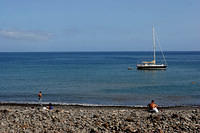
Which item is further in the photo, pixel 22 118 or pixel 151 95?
pixel 151 95

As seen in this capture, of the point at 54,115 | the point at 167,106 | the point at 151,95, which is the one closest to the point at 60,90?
the point at 151,95

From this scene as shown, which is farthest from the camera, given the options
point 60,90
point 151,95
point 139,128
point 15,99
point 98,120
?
point 60,90

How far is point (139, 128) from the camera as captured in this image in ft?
51.4

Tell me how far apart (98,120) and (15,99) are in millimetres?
20256

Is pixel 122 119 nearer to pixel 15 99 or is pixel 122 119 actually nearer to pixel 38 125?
pixel 38 125

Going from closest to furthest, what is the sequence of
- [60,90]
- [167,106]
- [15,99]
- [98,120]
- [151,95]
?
[98,120] → [167,106] → [15,99] → [151,95] → [60,90]

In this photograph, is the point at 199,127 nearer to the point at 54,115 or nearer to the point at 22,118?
the point at 54,115

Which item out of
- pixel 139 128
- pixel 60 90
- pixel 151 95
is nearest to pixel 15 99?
pixel 60 90

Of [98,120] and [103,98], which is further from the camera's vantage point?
[103,98]

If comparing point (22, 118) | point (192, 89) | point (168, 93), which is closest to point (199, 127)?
point (22, 118)

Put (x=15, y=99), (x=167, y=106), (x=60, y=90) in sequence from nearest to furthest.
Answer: (x=167, y=106) < (x=15, y=99) < (x=60, y=90)

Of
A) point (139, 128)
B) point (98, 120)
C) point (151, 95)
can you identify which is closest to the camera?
point (139, 128)

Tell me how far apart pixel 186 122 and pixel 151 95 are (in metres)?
20.6

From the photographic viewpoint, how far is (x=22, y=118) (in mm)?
17469
